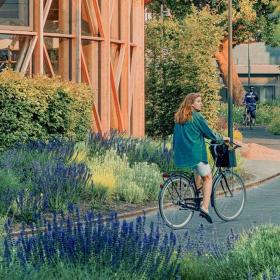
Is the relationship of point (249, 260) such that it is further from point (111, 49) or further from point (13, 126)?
point (111, 49)

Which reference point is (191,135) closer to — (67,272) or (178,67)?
(67,272)

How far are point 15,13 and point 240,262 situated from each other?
17.0 metres

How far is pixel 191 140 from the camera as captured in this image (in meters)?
14.1

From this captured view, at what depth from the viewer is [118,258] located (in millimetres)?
8172

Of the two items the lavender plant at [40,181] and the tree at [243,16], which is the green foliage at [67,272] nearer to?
the lavender plant at [40,181]

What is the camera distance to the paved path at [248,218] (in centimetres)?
1388

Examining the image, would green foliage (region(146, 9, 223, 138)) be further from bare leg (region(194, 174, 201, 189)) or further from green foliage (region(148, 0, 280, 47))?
green foliage (region(148, 0, 280, 47))

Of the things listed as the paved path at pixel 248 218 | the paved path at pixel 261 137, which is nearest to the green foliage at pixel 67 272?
the paved path at pixel 248 218

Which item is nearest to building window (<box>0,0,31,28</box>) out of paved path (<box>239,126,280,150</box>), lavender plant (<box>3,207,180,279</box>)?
paved path (<box>239,126,280,150</box>)

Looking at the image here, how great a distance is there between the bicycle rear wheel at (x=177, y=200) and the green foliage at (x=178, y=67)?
16.9 m

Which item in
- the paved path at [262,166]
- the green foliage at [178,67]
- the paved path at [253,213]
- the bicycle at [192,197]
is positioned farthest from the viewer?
the green foliage at [178,67]

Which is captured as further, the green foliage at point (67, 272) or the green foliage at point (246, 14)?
the green foliage at point (246, 14)

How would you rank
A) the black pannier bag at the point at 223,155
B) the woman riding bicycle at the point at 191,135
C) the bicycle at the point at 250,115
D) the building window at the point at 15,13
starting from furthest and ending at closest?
the bicycle at the point at 250,115 < the building window at the point at 15,13 < the black pannier bag at the point at 223,155 < the woman riding bicycle at the point at 191,135

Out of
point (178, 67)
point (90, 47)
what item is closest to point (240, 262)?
point (90, 47)
